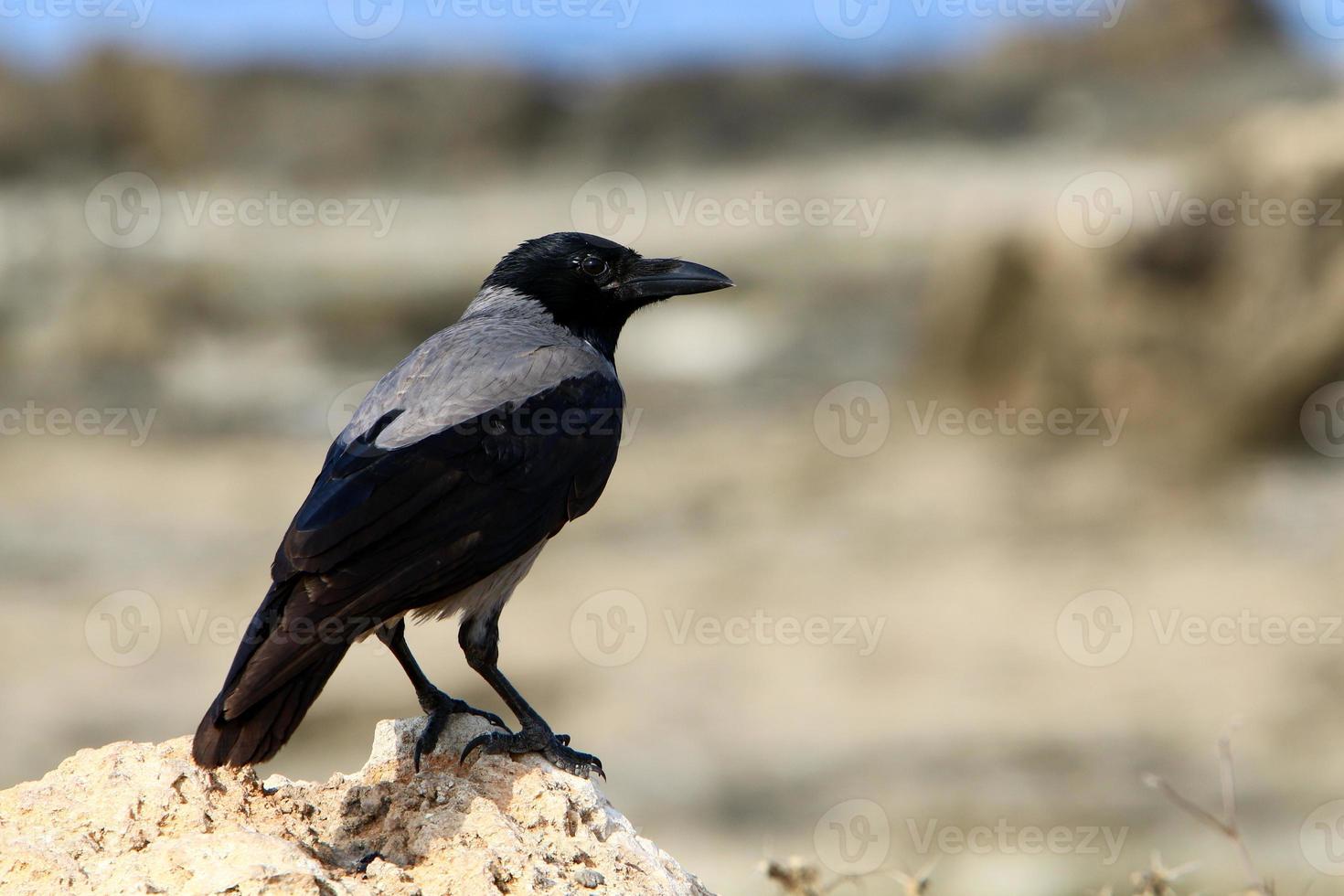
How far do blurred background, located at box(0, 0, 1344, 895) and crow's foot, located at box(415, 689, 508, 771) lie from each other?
→ 45.7 inches

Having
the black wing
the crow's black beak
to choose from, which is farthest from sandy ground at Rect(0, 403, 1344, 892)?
the black wing

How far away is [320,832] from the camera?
4.06m

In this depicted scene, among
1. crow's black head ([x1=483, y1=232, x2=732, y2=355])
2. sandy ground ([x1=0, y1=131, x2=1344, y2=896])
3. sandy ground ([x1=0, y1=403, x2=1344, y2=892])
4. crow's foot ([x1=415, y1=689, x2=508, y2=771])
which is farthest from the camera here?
sandy ground ([x1=0, y1=403, x2=1344, y2=892])

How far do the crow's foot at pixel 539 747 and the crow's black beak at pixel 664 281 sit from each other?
1.94m

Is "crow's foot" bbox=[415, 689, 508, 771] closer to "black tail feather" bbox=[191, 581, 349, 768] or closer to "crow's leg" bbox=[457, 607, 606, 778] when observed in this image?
"crow's leg" bbox=[457, 607, 606, 778]

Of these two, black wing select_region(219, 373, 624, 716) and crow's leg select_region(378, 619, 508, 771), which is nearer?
black wing select_region(219, 373, 624, 716)

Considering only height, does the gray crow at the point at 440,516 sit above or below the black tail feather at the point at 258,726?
above

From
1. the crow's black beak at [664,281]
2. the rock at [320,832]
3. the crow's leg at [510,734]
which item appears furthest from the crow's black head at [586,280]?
the rock at [320,832]

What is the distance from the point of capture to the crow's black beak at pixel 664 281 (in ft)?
19.7

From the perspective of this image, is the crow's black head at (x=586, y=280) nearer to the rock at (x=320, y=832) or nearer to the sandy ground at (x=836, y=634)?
the rock at (x=320, y=832)

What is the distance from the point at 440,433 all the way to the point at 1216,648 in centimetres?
919

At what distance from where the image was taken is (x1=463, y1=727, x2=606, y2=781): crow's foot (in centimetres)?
452

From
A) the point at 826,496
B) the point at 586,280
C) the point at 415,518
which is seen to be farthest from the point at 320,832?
the point at 826,496

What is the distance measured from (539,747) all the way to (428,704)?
394 millimetres
